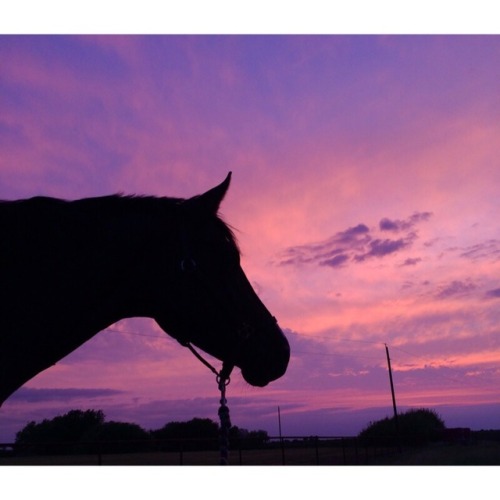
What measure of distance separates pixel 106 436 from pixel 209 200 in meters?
17.8

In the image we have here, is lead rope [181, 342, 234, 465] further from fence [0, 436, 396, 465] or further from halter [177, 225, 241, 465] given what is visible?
fence [0, 436, 396, 465]

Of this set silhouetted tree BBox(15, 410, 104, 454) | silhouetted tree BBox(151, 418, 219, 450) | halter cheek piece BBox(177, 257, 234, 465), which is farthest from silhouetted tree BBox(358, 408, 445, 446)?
halter cheek piece BBox(177, 257, 234, 465)

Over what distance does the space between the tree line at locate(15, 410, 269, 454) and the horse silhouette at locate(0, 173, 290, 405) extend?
6.96 m

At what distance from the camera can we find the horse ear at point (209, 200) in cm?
211

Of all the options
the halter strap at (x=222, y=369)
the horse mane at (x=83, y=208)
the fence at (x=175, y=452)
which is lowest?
the fence at (x=175, y=452)

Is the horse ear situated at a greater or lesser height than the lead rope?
greater

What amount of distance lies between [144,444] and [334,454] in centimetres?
677

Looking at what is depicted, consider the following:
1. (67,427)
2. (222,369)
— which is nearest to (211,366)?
(222,369)

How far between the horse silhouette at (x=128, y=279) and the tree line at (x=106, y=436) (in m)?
6.96

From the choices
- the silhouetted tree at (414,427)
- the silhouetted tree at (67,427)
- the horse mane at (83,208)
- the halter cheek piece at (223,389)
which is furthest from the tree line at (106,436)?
the silhouetted tree at (414,427)

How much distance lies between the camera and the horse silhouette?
193 centimetres

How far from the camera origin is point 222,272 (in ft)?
7.08

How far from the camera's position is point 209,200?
7.02 feet

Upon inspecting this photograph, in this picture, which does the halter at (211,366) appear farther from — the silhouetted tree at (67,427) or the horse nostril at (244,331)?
the silhouetted tree at (67,427)
